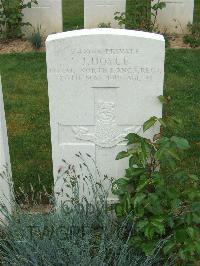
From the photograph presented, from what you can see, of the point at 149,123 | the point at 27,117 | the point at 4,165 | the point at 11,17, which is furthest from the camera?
the point at 11,17

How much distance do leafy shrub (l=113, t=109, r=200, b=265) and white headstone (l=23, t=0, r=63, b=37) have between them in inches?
227

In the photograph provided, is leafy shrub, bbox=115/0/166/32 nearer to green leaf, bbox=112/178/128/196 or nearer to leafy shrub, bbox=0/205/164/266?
green leaf, bbox=112/178/128/196

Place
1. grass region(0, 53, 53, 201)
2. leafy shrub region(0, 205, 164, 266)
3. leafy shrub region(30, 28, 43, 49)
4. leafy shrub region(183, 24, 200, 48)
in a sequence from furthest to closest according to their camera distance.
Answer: leafy shrub region(183, 24, 200, 48) < leafy shrub region(30, 28, 43, 49) < grass region(0, 53, 53, 201) < leafy shrub region(0, 205, 164, 266)

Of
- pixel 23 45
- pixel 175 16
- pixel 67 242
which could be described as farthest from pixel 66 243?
pixel 175 16

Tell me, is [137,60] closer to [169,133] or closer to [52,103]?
[52,103]

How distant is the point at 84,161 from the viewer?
12.9 feet

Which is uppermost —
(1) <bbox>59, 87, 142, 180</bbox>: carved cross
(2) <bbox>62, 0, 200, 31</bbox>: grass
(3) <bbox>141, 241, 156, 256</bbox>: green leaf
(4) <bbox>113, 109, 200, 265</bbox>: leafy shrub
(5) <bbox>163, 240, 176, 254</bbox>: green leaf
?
(2) <bbox>62, 0, 200, 31</bbox>: grass

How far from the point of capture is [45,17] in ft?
29.1

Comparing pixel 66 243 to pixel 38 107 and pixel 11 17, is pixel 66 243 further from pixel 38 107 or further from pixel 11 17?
pixel 11 17

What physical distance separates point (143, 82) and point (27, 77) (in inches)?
156

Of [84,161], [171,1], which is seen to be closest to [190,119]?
[84,161]

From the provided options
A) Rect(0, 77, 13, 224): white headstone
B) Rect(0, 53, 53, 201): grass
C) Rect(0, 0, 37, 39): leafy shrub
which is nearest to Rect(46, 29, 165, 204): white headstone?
Rect(0, 77, 13, 224): white headstone

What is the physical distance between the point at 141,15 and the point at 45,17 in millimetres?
1710

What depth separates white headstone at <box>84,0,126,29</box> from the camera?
877 centimetres
